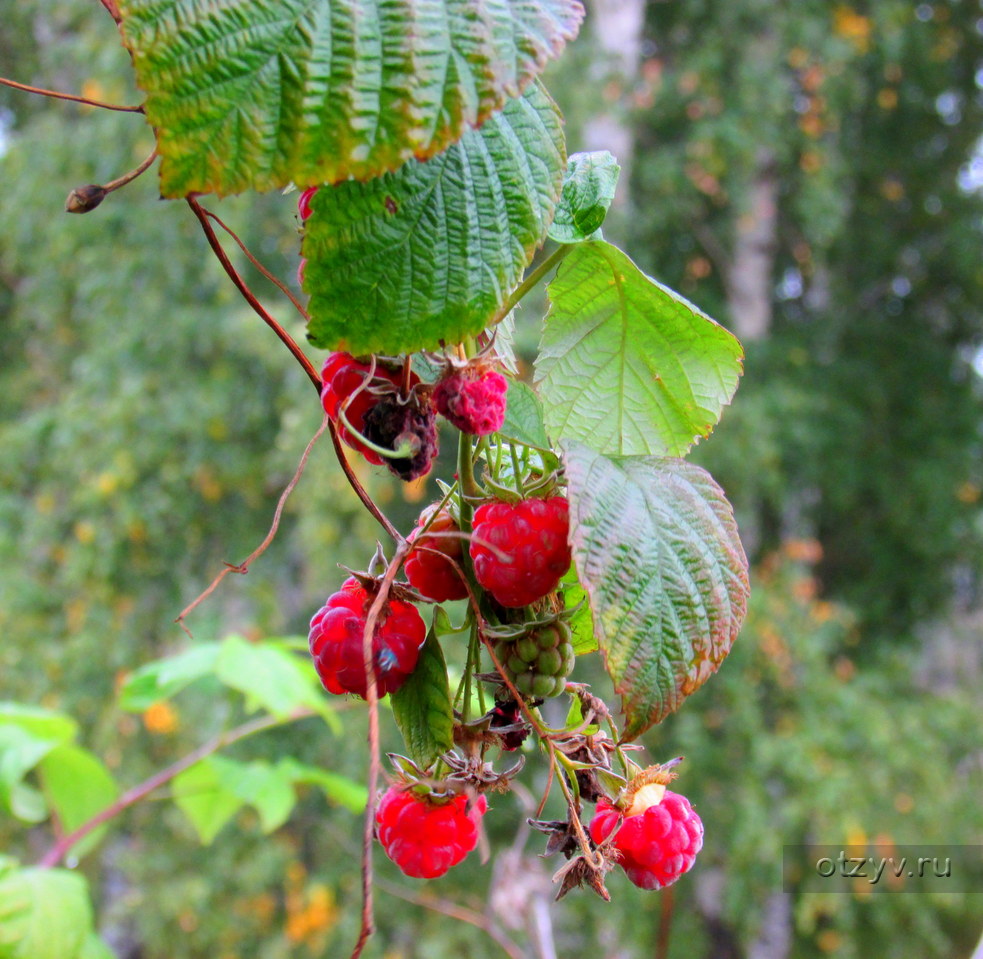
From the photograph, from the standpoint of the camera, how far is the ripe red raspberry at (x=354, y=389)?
31cm

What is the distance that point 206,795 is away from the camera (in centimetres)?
110

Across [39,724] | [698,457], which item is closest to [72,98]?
[39,724]

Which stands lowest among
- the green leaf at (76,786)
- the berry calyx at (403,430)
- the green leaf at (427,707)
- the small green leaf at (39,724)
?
the green leaf at (76,786)

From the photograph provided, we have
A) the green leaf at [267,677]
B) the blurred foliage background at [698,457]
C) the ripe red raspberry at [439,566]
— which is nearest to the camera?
the ripe red raspberry at [439,566]

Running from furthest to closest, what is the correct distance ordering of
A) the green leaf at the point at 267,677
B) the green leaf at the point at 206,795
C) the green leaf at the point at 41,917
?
the green leaf at the point at 206,795, the green leaf at the point at 267,677, the green leaf at the point at 41,917

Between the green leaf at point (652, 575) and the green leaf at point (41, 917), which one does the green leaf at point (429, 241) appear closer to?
the green leaf at point (652, 575)

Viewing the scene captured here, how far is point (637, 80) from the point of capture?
294 cm

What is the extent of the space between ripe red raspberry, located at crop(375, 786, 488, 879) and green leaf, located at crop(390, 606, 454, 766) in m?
0.03

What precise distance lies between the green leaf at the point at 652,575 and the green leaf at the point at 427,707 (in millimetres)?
67

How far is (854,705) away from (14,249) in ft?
9.83

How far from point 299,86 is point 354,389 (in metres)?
0.11

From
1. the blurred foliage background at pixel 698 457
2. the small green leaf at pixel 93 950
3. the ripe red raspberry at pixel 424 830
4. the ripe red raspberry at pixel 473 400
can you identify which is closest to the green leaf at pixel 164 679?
the small green leaf at pixel 93 950

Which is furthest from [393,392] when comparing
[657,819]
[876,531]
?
[876,531]

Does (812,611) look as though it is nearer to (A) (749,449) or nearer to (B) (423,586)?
(A) (749,449)
